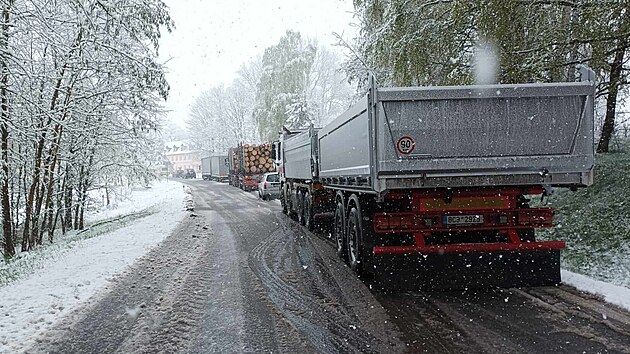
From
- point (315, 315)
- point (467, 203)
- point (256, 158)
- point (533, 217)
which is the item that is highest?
point (256, 158)

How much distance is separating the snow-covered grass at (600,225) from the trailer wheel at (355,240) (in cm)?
312

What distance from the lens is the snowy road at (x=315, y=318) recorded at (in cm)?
450

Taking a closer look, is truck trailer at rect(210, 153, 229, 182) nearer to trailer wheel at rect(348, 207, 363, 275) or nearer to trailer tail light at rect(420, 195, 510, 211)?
trailer wheel at rect(348, 207, 363, 275)

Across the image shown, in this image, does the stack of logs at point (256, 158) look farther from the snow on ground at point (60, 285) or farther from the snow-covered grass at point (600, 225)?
the snow-covered grass at point (600, 225)

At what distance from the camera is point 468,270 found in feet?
20.2

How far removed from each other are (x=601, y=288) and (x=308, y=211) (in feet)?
26.6

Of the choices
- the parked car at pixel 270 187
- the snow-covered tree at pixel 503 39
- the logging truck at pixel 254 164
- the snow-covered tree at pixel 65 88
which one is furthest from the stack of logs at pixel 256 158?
the snow-covered tree at pixel 503 39

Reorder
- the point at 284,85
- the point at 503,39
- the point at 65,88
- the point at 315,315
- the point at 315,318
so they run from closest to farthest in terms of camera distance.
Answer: the point at 315,318, the point at 315,315, the point at 503,39, the point at 65,88, the point at 284,85

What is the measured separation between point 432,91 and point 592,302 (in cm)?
296

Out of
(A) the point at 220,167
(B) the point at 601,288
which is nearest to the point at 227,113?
(A) the point at 220,167

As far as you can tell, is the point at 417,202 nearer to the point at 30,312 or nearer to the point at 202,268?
the point at 202,268

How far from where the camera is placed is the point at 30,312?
234 inches

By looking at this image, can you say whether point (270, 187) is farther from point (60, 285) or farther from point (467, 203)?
point (467, 203)

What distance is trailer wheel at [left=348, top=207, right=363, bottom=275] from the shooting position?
708cm
